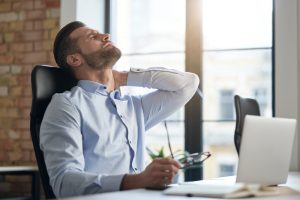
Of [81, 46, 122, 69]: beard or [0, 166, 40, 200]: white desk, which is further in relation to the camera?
[0, 166, 40, 200]: white desk

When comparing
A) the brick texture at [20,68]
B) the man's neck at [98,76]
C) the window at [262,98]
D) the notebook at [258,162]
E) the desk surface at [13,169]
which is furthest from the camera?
the brick texture at [20,68]

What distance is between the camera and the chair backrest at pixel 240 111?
2.32 metres

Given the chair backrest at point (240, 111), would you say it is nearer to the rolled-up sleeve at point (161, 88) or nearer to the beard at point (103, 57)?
the rolled-up sleeve at point (161, 88)

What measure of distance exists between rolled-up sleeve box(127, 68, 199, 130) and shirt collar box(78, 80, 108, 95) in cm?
20

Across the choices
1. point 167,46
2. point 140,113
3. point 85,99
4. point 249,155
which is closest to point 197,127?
point 167,46

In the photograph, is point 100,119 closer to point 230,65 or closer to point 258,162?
point 258,162

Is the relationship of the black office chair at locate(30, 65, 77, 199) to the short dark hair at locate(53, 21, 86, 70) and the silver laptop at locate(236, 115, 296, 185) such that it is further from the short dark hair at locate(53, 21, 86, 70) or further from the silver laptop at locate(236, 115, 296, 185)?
the silver laptop at locate(236, 115, 296, 185)

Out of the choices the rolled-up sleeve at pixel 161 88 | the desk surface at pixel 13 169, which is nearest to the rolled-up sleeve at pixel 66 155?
the rolled-up sleeve at pixel 161 88

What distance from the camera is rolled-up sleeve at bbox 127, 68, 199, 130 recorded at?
2393mm

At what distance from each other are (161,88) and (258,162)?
3.27 ft

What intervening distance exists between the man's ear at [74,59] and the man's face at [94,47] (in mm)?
26

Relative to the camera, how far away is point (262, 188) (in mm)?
1389

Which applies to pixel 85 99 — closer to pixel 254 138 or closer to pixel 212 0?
pixel 254 138

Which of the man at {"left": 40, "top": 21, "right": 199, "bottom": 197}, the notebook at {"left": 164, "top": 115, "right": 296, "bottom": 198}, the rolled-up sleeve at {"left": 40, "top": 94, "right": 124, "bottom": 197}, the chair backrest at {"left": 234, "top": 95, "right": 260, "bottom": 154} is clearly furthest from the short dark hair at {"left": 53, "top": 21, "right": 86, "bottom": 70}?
the notebook at {"left": 164, "top": 115, "right": 296, "bottom": 198}
